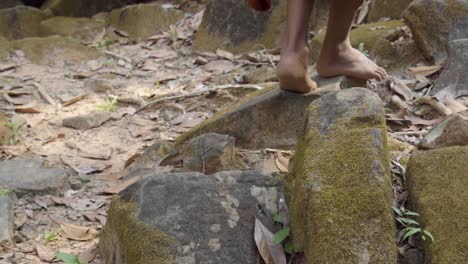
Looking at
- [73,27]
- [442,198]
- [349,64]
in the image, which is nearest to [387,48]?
[349,64]

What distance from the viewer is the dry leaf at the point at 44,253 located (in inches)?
104

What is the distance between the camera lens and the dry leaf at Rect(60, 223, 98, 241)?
280 centimetres

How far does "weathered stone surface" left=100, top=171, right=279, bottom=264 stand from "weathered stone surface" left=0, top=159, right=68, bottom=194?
101 centimetres

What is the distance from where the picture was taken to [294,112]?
3004mm

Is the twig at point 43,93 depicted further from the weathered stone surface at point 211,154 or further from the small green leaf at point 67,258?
the small green leaf at point 67,258

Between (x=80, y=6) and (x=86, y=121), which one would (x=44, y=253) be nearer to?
(x=86, y=121)

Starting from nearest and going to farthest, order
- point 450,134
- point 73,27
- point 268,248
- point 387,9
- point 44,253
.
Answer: point 268,248, point 450,134, point 44,253, point 387,9, point 73,27

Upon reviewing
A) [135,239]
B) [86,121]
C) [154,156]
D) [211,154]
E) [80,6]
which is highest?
[135,239]

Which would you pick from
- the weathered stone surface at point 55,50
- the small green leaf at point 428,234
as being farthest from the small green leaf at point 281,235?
the weathered stone surface at point 55,50

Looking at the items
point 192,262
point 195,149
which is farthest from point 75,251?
point 192,262

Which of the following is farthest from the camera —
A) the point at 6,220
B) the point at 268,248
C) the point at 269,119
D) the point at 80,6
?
the point at 80,6

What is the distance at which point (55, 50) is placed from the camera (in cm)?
561

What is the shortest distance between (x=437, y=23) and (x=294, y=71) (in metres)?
1.38

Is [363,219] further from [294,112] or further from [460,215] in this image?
[294,112]
